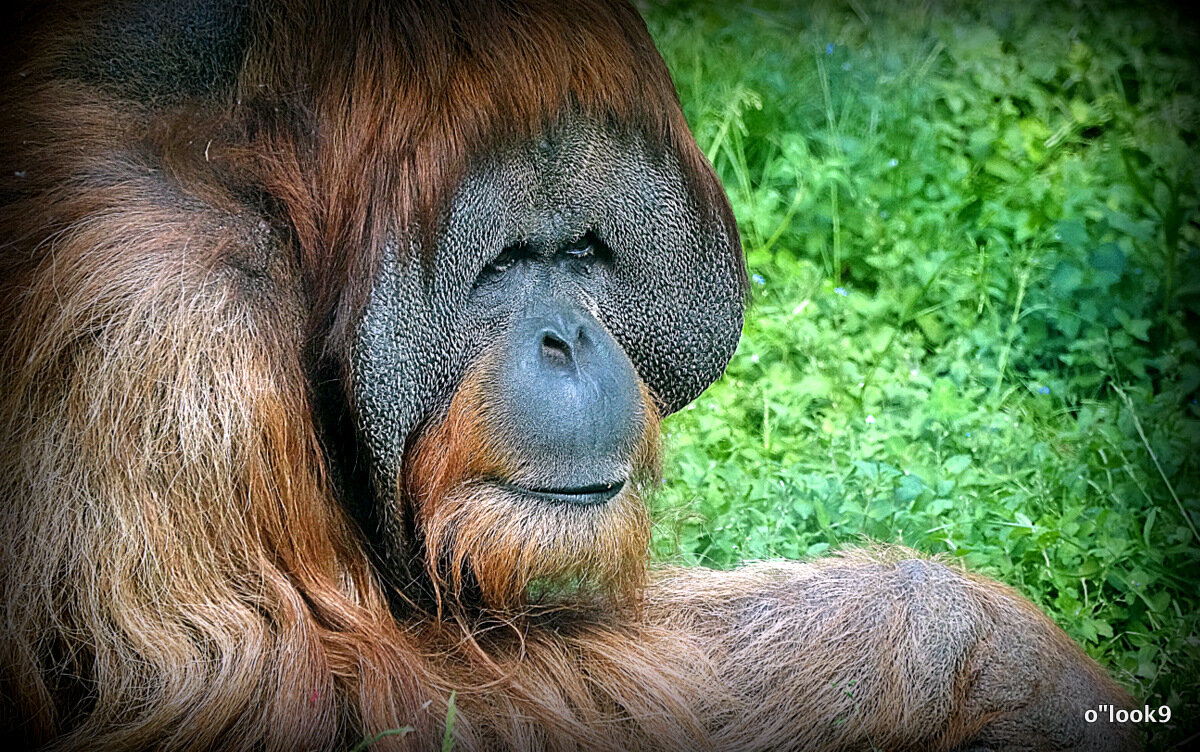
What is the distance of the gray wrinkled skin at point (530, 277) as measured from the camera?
88.1 inches

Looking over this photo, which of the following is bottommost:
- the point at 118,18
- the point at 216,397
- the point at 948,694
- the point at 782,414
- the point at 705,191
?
the point at 948,694

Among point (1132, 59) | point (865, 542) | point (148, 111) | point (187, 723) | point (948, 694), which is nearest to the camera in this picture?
point (187, 723)

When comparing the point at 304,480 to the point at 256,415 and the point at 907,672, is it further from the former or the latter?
the point at 907,672

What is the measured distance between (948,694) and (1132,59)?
266cm

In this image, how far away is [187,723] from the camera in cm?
204

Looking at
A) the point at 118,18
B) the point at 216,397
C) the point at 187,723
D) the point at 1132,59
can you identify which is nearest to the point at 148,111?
the point at 118,18

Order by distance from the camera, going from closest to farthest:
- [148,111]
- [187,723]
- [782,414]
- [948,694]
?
1. [187,723]
2. [148,111]
3. [948,694]
4. [782,414]

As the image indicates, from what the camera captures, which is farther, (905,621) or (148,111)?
(905,621)

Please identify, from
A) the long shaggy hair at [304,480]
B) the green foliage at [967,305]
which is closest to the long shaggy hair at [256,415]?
the long shaggy hair at [304,480]

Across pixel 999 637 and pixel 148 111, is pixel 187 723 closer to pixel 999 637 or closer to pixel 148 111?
pixel 148 111

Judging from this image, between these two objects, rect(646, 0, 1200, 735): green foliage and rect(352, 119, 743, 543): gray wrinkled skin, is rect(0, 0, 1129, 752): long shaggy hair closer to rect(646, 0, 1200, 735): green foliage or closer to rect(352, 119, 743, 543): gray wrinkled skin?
rect(352, 119, 743, 543): gray wrinkled skin

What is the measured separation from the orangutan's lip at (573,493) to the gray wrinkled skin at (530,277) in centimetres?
19

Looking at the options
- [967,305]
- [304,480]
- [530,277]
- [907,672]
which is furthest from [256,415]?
[967,305]

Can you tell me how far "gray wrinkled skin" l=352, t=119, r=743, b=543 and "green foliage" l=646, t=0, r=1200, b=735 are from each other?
85cm
